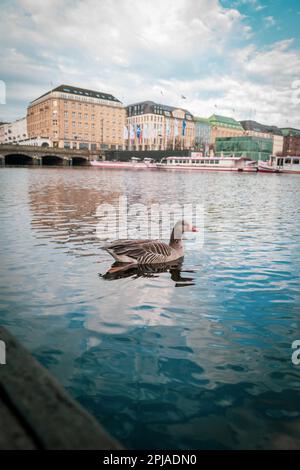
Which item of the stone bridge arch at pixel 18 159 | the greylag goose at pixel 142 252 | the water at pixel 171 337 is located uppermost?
the stone bridge arch at pixel 18 159

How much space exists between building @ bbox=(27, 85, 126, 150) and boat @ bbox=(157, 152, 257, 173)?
42.1 metres

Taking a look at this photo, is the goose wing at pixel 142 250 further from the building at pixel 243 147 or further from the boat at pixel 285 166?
the building at pixel 243 147

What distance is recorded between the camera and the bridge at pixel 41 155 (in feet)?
250

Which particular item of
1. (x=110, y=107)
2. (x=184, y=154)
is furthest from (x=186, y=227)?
(x=110, y=107)

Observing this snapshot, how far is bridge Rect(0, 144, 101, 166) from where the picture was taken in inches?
3005

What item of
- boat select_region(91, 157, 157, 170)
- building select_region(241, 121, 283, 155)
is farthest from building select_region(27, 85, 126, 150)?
building select_region(241, 121, 283, 155)

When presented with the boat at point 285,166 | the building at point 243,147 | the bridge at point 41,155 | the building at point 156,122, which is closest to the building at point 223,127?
the building at point 156,122

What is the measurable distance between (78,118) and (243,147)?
60.6m

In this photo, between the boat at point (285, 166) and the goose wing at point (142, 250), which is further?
the boat at point (285, 166)

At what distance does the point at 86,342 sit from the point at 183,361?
1204 millimetres

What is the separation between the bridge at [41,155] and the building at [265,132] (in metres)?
91.6

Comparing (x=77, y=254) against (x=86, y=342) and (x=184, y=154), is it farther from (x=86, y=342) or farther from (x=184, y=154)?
(x=184, y=154)

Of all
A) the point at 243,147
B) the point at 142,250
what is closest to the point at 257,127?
the point at 243,147

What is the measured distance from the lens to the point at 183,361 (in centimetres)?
360
